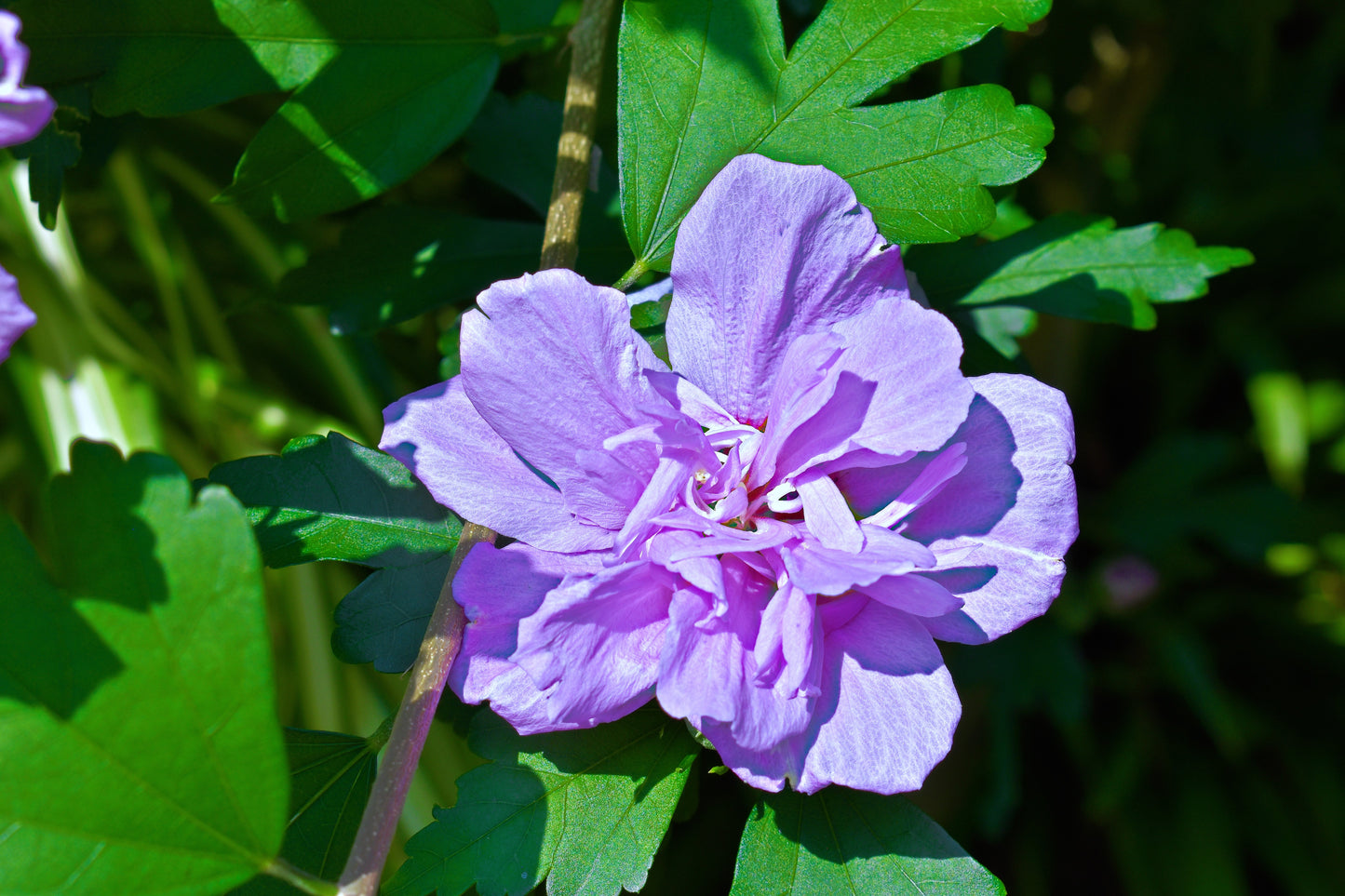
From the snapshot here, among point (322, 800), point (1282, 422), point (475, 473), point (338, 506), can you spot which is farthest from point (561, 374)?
point (1282, 422)

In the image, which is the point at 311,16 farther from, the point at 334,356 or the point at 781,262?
the point at 334,356

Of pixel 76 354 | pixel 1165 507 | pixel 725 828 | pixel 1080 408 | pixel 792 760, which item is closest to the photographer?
→ pixel 792 760

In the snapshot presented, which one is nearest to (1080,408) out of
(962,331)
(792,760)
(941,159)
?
(962,331)

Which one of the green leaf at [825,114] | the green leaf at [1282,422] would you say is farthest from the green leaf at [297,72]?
the green leaf at [1282,422]

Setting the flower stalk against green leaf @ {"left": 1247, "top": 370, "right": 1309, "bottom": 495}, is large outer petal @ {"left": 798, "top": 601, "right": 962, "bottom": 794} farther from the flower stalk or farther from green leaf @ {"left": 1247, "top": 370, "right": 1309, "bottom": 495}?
green leaf @ {"left": 1247, "top": 370, "right": 1309, "bottom": 495}

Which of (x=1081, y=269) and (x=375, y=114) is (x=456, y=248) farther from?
(x=1081, y=269)

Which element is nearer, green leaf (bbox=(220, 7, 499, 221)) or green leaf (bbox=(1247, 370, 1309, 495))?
green leaf (bbox=(220, 7, 499, 221))

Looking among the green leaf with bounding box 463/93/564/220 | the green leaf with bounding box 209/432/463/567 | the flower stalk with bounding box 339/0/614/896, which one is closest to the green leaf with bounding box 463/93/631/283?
the green leaf with bounding box 463/93/564/220
